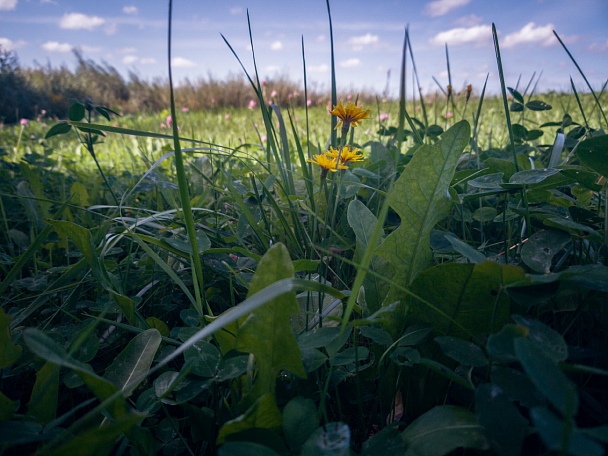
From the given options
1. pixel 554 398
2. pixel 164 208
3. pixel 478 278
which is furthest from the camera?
pixel 164 208

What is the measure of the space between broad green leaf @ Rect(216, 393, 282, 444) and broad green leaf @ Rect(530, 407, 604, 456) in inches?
10.5

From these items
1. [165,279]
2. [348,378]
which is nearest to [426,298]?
[348,378]

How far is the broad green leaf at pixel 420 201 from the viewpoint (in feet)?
2.10

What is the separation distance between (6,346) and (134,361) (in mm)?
164

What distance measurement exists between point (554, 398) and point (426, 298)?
0.23m

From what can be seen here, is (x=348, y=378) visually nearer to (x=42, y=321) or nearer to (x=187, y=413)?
(x=187, y=413)

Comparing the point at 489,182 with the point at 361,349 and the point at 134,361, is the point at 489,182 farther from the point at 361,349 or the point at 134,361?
the point at 134,361

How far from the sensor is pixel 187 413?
1.95ft

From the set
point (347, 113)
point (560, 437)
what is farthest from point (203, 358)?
point (347, 113)

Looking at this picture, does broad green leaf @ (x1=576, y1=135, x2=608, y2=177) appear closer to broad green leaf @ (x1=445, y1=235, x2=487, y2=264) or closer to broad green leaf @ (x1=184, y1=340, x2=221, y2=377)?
broad green leaf @ (x1=445, y1=235, x2=487, y2=264)

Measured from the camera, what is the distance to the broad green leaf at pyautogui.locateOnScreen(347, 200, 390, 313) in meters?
0.69

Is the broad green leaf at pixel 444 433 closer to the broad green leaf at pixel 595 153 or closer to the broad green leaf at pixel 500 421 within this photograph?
the broad green leaf at pixel 500 421

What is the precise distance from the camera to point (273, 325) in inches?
19.8

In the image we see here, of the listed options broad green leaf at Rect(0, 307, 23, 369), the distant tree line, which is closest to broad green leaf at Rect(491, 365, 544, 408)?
broad green leaf at Rect(0, 307, 23, 369)
